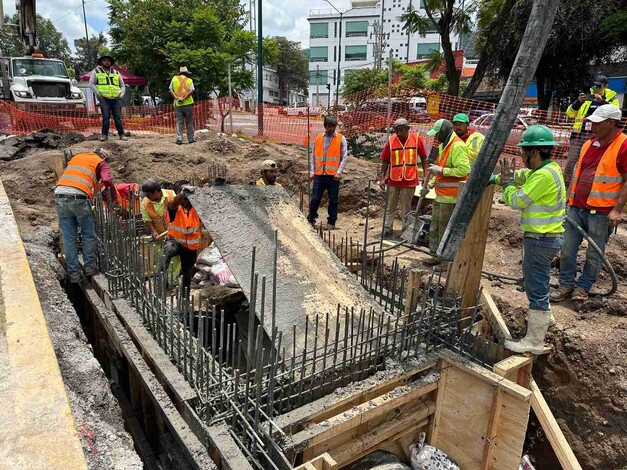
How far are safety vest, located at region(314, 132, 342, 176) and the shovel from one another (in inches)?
47.9

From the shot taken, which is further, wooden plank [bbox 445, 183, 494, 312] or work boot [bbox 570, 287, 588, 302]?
work boot [bbox 570, 287, 588, 302]

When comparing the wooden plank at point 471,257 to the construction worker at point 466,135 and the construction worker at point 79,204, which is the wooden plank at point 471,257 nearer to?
the construction worker at point 466,135

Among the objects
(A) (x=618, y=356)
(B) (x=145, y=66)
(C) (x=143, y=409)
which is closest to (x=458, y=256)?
(A) (x=618, y=356)

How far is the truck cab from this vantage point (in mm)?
13172

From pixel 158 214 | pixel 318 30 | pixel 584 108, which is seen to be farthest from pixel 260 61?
pixel 318 30

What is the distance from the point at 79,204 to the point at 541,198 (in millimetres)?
4218

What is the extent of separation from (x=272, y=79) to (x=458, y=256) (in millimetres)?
58810

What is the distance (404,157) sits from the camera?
605 cm

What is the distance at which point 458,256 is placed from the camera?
367 cm

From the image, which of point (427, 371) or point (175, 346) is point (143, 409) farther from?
point (427, 371)

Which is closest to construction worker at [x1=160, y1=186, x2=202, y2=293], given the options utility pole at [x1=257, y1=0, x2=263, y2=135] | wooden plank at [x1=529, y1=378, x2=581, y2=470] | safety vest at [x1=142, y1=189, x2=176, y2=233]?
safety vest at [x1=142, y1=189, x2=176, y2=233]

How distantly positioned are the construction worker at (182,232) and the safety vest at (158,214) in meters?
0.44

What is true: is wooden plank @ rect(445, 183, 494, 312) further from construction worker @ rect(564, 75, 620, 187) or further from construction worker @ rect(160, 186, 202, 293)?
construction worker @ rect(564, 75, 620, 187)

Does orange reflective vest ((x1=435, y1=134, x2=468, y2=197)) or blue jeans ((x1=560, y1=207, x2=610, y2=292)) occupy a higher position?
orange reflective vest ((x1=435, y1=134, x2=468, y2=197))
